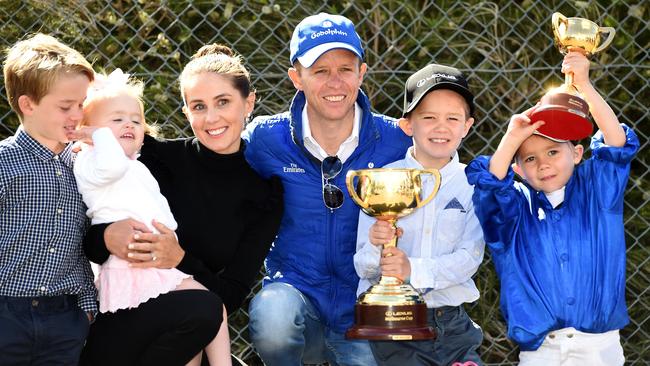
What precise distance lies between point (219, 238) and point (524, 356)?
113 cm

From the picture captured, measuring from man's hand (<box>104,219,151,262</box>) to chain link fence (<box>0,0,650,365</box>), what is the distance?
4.45ft

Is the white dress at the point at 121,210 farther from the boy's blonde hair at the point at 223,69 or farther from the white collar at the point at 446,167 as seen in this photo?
the white collar at the point at 446,167

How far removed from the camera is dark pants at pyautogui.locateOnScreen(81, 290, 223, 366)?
12.1ft

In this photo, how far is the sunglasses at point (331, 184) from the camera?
4004mm

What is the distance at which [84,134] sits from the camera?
364 cm

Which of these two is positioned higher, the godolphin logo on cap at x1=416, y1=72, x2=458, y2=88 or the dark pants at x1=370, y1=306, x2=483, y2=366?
the godolphin logo on cap at x1=416, y1=72, x2=458, y2=88

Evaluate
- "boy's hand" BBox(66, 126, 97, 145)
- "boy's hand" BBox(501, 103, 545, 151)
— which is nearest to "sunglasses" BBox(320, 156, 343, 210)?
"boy's hand" BBox(501, 103, 545, 151)

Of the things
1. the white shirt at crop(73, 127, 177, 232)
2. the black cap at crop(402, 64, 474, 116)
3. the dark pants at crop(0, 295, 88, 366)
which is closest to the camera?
the dark pants at crop(0, 295, 88, 366)

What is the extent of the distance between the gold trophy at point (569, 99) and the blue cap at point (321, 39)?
30.2 inches

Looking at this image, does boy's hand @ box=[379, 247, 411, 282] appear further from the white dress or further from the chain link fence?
the chain link fence

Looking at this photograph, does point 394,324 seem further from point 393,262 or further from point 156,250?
point 156,250

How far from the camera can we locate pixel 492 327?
16.9ft

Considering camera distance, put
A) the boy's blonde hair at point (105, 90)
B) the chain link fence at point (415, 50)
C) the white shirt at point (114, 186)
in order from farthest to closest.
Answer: the chain link fence at point (415, 50)
the boy's blonde hair at point (105, 90)
the white shirt at point (114, 186)

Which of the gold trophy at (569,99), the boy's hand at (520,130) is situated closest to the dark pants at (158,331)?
the boy's hand at (520,130)
